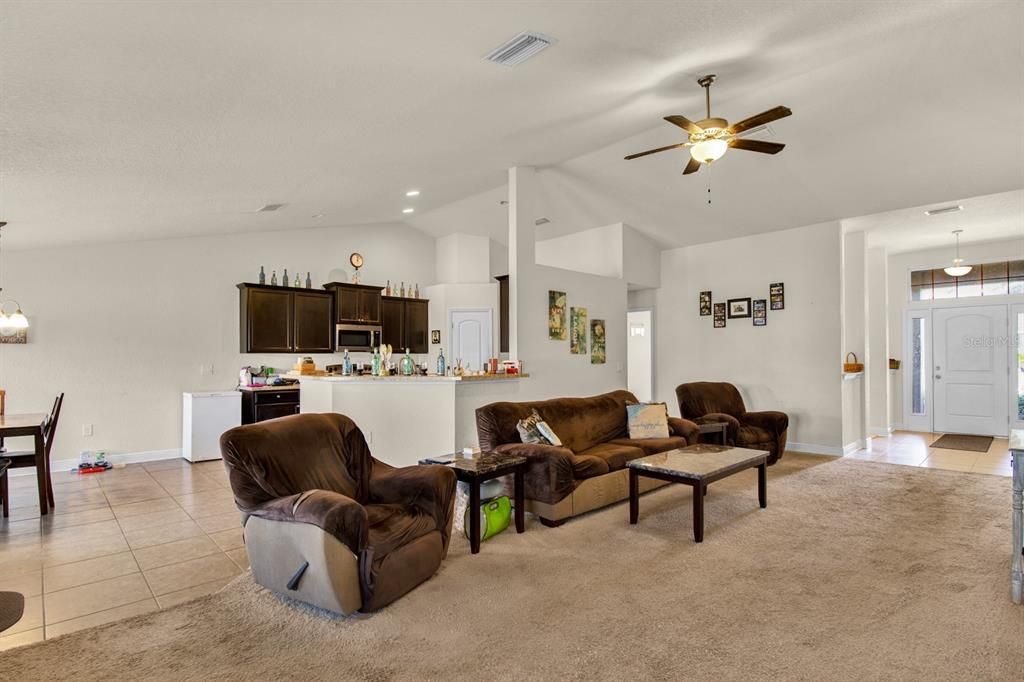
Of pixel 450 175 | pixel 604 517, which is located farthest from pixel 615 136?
pixel 604 517

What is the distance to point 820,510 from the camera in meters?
4.44

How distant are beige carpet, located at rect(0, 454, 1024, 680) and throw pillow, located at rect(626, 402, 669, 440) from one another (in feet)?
4.53

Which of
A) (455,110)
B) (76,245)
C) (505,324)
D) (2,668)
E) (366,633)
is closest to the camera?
(2,668)

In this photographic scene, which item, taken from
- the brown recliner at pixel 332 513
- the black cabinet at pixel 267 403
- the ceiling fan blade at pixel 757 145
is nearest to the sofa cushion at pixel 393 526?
the brown recliner at pixel 332 513

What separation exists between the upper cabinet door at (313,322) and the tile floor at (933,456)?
705 centimetres

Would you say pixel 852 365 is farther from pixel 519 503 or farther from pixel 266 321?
pixel 266 321

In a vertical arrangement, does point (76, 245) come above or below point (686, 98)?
below

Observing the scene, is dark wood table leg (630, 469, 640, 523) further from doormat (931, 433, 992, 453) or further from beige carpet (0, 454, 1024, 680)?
doormat (931, 433, 992, 453)

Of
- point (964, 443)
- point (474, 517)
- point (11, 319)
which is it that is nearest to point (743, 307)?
point (964, 443)

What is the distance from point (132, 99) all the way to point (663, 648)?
12.1 feet

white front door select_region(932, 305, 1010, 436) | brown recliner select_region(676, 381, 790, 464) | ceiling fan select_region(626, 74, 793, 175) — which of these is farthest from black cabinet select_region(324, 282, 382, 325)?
white front door select_region(932, 305, 1010, 436)

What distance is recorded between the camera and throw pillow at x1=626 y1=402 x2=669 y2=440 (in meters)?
5.26

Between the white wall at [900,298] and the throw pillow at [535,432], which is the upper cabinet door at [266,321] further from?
the white wall at [900,298]

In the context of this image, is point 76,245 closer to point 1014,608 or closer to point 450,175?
point 450,175
